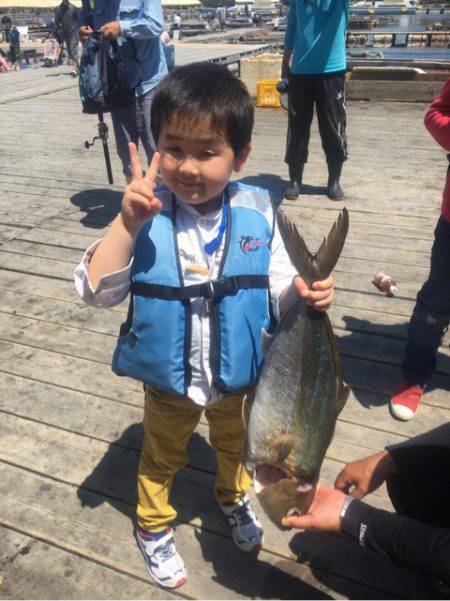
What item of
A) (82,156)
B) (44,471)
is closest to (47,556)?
(44,471)

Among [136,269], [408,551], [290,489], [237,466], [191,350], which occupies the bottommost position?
[237,466]

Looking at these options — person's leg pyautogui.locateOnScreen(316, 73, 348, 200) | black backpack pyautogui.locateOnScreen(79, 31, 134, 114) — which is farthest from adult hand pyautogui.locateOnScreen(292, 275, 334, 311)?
person's leg pyautogui.locateOnScreen(316, 73, 348, 200)

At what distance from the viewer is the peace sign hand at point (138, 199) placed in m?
1.44

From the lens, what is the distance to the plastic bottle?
3748mm

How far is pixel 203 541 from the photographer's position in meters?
2.15

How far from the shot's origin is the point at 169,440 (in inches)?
77.2

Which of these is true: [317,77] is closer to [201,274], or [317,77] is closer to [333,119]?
[333,119]

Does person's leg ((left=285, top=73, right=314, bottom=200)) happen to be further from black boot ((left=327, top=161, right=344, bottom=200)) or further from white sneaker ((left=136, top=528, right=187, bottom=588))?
white sneaker ((left=136, top=528, right=187, bottom=588))

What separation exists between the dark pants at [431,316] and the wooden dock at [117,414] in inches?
9.1

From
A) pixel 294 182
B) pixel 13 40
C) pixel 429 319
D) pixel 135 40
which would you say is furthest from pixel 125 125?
pixel 13 40

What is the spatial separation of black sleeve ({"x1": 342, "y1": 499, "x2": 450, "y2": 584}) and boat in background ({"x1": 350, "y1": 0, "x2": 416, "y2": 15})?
305 ft

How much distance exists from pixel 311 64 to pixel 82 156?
152 inches

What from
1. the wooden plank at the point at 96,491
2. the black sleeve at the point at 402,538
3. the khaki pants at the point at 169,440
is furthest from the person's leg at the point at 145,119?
the black sleeve at the point at 402,538

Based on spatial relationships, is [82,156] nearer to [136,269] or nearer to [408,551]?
[136,269]
